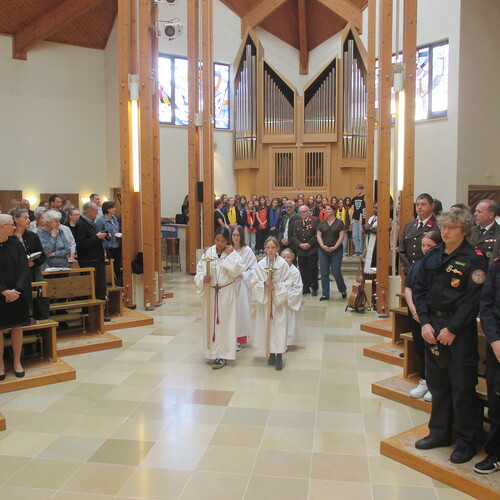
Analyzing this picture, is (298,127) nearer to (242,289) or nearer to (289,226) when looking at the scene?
(289,226)

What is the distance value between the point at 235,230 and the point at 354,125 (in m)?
10.8

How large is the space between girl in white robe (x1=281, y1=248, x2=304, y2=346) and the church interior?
0.60ft

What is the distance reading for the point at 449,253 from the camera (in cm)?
343

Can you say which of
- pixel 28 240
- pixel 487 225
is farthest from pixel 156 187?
pixel 487 225

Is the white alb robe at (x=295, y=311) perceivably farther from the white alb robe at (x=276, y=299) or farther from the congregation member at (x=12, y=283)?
the congregation member at (x=12, y=283)

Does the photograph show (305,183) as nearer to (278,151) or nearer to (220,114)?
(278,151)

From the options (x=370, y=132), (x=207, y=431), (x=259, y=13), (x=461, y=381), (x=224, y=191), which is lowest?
(x=207, y=431)

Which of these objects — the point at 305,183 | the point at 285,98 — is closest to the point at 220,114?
the point at 285,98

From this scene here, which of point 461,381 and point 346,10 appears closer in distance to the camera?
point 461,381

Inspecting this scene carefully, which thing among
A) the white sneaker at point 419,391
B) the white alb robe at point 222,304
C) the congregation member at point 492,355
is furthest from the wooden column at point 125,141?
the congregation member at point 492,355

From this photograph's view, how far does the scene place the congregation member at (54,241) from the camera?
21.7 ft

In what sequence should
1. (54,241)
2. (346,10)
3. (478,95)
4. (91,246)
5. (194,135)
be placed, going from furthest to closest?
(346,10), (478,95), (194,135), (91,246), (54,241)

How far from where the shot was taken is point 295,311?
236 inches

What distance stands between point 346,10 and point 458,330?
14.2 m
